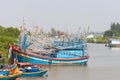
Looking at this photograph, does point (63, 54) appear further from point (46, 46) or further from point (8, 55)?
point (8, 55)

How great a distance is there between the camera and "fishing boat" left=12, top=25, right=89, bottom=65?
3272 cm

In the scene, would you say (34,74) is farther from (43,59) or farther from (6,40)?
(6,40)

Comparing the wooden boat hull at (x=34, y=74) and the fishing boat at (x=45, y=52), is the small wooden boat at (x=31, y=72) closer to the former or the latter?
the wooden boat hull at (x=34, y=74)

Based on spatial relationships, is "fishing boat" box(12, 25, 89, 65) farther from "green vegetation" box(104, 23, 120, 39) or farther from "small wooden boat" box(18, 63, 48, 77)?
"green vegetation" box(104, 23, 120, 39)

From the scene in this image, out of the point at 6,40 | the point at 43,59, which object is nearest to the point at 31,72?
the point at 43,59

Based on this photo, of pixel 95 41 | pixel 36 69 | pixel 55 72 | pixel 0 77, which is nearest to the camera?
pixel 0 77

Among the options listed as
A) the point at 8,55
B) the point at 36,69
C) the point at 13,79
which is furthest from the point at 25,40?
the point at 13,79

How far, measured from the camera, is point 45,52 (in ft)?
117

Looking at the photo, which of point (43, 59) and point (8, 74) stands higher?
point (43, 59)

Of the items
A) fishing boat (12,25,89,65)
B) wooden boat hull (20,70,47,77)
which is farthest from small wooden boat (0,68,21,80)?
fishing boat (12,25,89,65)

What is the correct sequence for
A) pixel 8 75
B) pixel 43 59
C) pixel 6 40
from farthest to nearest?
pixel 6 40
pixel 43 59
pixel 8 75

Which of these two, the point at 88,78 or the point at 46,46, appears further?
the point at 46,46

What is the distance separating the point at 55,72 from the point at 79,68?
426 centimetres

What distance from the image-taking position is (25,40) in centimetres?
3312
